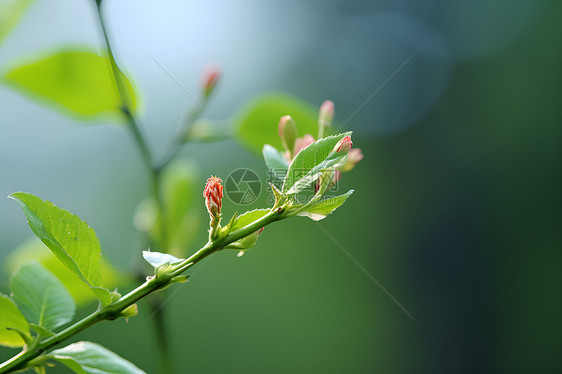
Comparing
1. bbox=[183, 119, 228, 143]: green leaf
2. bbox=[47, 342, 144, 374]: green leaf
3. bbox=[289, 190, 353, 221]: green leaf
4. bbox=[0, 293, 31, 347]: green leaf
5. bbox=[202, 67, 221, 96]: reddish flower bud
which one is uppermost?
bbox=[202, 67, 221, 96]: reddish flower bud

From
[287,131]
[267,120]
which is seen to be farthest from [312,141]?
[267,120]

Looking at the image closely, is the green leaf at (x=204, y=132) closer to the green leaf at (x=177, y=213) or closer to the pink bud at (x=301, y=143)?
the green leaf at (x=177, y=213)

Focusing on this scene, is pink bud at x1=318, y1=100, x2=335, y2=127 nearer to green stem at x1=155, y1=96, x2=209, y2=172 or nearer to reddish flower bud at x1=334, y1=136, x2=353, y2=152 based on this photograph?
reddish flower bud at x1=334, y1=136, x2=353, y2=152

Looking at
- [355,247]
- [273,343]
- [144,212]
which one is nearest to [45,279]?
[144,212]

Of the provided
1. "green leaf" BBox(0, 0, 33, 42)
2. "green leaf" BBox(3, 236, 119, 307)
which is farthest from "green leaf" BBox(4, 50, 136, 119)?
"green leaf" BBox(3, 236, 119, 307)

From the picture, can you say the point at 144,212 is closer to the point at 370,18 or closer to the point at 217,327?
the point at 217,327

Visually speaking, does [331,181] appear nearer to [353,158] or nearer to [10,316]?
[353,158]

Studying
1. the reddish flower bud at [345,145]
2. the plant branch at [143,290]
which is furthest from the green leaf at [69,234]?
the reddish flower bud at [345,145]
